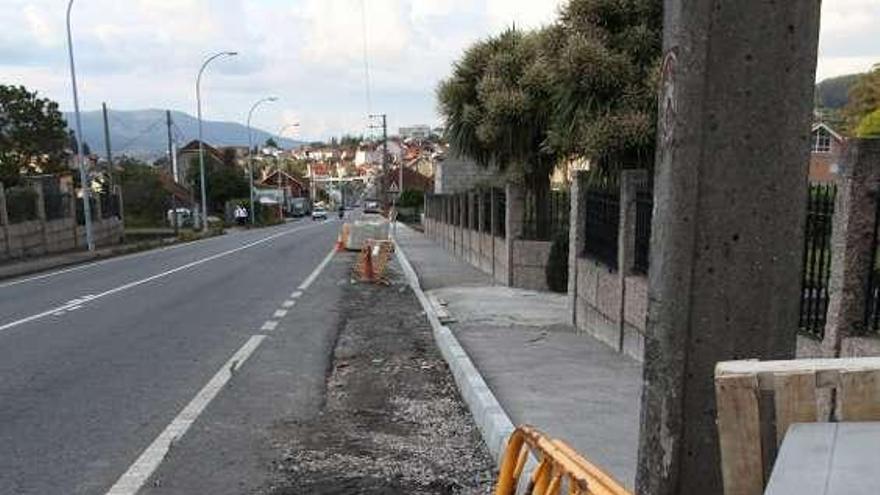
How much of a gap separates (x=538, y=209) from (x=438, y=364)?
274 inches

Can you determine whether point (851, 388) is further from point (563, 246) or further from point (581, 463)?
point (563, 246)

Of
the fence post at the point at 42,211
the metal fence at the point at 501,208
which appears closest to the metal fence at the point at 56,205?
the fence post at the point at 42,211

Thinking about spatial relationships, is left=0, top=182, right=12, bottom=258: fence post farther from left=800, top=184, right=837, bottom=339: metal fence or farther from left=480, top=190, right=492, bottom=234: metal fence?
left=800, top=184, right=837, bottom=339: metal fence

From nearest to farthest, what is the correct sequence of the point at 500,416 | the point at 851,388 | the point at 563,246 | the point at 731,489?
1. the point at 851,388
2. the point at 731,489
3. the point at 500,416
4. the point at 563,246

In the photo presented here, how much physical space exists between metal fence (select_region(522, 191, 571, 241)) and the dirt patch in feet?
17.1

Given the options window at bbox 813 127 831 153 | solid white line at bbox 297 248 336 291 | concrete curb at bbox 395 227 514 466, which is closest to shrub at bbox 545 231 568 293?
concrete curb at bbox 395 227 514 466

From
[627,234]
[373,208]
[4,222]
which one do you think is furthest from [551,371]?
[373,208]

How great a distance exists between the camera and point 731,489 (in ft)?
7.72

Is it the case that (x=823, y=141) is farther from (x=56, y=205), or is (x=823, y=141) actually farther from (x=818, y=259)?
(x=818, y=259)

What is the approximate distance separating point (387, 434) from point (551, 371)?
212cm

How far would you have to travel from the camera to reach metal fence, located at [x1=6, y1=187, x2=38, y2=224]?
28366 mm

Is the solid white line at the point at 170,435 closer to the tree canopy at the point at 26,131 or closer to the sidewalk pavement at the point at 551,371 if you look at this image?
the sidewalk pavement at the point at 551,371

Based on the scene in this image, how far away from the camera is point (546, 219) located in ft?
50.1

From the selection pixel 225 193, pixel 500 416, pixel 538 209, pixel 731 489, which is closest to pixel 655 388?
pixel 731 489
